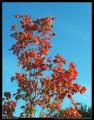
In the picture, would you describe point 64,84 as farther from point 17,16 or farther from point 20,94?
point 17,16

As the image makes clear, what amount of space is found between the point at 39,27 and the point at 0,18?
1.94 m

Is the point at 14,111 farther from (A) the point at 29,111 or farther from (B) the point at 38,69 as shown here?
(B) the point at 38,69

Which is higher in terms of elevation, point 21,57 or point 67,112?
point 21,57

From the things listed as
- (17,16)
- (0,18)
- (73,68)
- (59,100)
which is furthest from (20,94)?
(0,18)

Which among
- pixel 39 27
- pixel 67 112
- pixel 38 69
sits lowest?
pixel 67 112

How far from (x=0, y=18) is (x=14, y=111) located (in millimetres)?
1946

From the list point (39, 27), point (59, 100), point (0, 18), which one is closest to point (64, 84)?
point (59, 100)

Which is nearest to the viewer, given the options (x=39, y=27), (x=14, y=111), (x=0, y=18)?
(x=0, y=18)

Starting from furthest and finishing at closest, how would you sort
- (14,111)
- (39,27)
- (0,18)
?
(39,27) → (14,111) → (0,18)

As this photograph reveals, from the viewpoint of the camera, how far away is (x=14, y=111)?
488 cm

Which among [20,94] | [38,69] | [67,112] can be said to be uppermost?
[38,69]

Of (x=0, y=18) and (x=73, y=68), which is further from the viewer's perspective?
(x=73, y=68)

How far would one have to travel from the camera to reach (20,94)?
501 centimetres

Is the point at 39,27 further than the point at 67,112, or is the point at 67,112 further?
the point at 39,27
